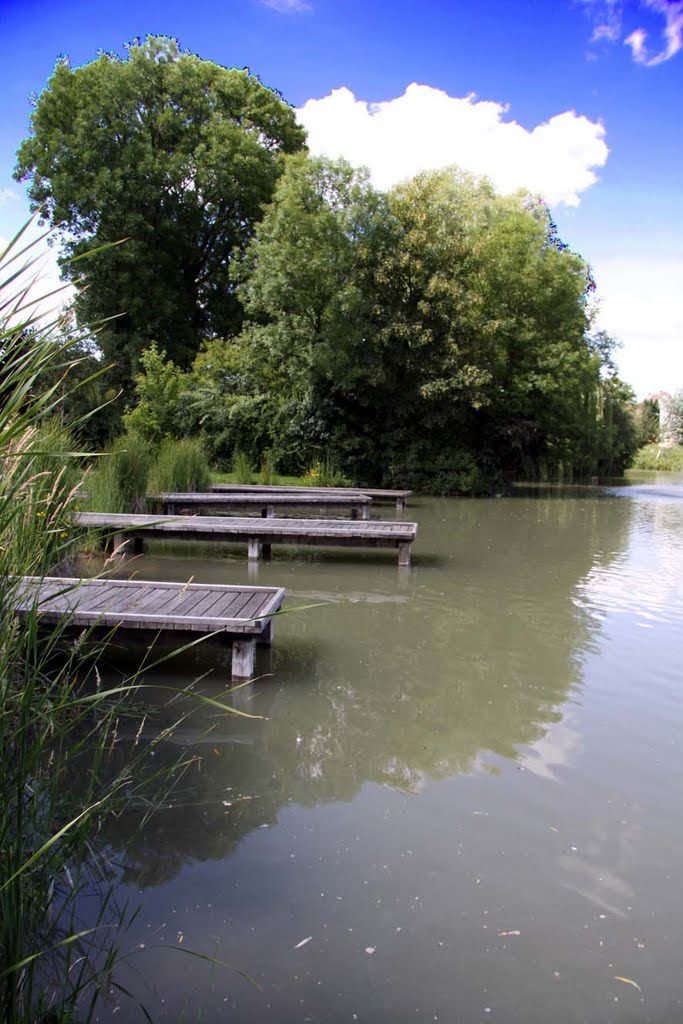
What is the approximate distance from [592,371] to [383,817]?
821 inches

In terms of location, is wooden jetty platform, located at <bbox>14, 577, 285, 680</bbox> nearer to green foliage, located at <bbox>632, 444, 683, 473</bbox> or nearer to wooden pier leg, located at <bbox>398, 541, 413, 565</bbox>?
wooden pier leg, located at <bbox>398, 541, 413, 565</bbox>

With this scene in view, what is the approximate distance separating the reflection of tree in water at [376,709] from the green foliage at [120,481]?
387cm

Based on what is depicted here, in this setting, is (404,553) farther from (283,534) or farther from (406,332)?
(406,332)

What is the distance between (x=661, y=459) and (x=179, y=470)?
4674 centimetres

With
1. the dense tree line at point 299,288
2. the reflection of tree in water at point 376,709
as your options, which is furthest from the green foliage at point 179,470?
the dense tree line at point 299,288

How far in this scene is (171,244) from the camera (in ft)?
81.4

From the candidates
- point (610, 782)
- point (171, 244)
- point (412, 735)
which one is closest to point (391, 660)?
point (412, 735)

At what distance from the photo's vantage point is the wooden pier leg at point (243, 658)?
4367 mm

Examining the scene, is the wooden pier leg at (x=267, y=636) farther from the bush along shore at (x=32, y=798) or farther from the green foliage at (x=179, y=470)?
the green foliage at (x=179, y=470)

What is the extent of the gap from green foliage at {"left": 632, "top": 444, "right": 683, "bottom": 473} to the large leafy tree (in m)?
33.9

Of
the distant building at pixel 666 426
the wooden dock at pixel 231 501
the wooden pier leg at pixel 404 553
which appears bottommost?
the wooden pier leg at pixel 404 553

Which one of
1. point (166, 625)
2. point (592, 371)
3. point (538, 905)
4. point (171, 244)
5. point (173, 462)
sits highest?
point (171, 244)

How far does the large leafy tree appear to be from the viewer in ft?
72.7

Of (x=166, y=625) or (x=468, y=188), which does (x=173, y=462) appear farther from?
(x=468, y=188)
